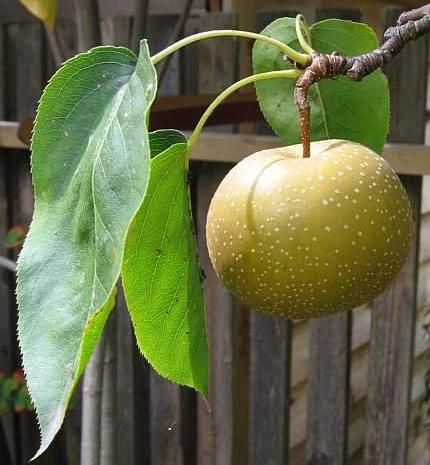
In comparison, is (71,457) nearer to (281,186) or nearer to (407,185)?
(407,185)

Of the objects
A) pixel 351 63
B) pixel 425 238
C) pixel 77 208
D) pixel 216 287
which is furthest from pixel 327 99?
pixel 425 238

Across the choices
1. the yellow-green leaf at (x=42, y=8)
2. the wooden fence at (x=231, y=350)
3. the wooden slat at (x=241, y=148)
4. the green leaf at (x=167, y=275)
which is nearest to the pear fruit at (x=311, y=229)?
the green leaf at (x=167, y=275)

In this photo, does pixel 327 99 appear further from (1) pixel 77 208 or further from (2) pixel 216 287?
(2) pixel 216 287

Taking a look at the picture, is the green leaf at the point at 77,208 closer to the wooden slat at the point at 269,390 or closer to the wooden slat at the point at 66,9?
the wooden slat at the point at 269,390

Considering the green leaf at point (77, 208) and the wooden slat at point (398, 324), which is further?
the wooden slat at point (398, 324)

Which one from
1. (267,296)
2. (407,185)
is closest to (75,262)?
(267,296)

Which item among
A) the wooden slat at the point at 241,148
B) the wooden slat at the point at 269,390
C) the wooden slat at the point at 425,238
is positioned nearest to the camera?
the wooden slat at the point at 241,148
